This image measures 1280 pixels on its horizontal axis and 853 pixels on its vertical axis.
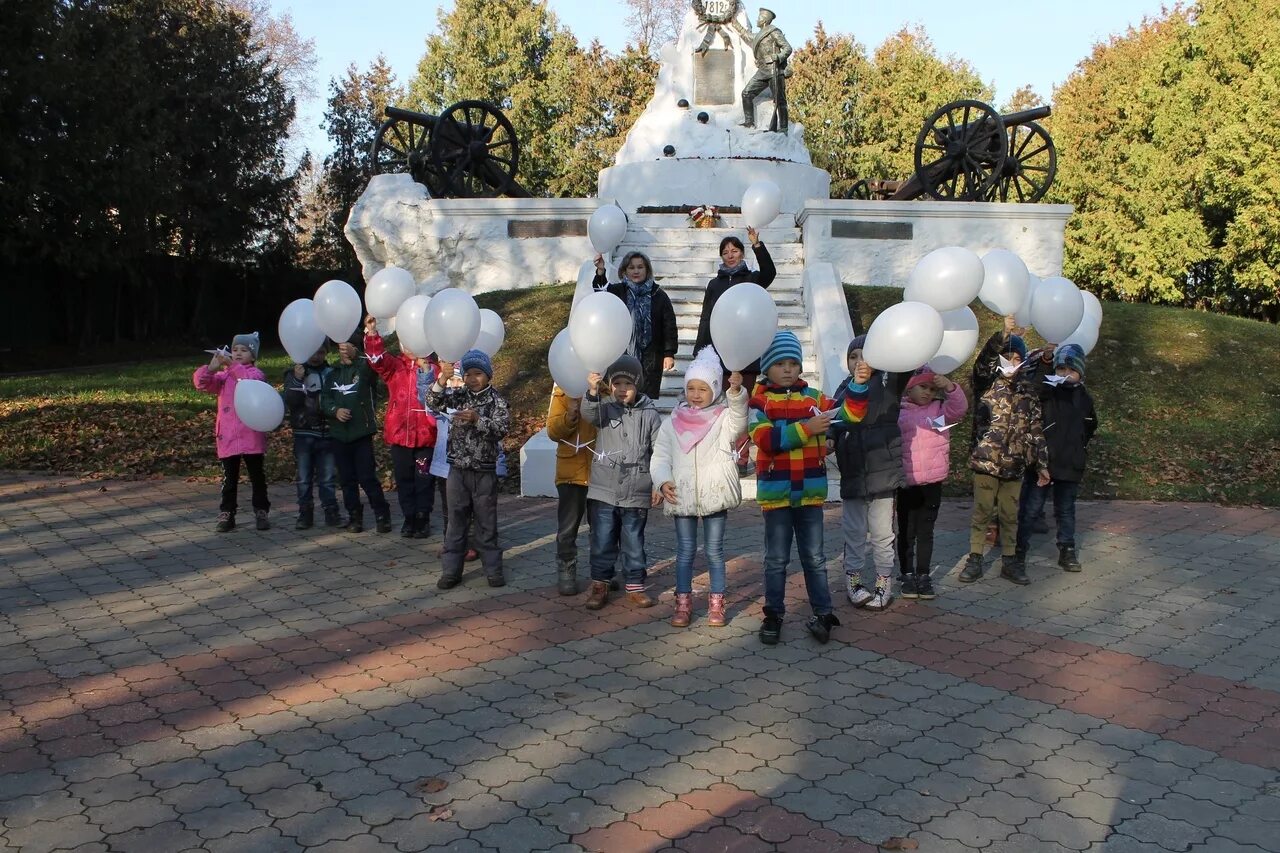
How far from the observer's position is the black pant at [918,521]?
5863mm

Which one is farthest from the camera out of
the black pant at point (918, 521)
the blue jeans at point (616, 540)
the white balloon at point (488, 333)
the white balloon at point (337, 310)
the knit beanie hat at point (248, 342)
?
the knit beanie hat at point (248, 342)

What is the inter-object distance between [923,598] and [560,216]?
9964 mm

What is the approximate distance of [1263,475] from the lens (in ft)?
30.3

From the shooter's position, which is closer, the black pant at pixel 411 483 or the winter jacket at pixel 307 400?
the black pant at pixel 411 483

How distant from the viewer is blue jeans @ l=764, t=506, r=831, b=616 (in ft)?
16.6

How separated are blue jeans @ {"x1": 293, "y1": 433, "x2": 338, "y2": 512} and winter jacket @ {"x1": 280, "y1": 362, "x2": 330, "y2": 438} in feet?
0.22

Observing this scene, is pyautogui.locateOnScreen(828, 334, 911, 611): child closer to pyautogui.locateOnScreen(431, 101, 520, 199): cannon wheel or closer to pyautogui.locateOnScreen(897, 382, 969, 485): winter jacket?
pyautogui.locateOnScreen(897, 382, 969, 485): winter jacket

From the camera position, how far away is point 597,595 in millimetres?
5691

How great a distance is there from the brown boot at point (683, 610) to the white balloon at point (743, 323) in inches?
49.0

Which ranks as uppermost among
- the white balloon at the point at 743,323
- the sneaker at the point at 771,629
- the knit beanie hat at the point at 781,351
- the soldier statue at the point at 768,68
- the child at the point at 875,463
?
the soldier statue at the point at 768,68

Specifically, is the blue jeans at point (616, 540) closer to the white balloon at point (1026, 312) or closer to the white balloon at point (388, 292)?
the white balloon at point (388, 292)

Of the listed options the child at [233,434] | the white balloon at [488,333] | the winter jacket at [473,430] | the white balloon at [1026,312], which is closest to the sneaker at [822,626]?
the winter jacket at [473,430]

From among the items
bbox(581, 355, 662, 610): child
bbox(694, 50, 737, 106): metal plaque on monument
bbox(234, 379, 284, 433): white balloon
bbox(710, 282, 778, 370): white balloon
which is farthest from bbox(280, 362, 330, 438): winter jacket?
bbox(694, 50, 737, 106): metal plaque on monument

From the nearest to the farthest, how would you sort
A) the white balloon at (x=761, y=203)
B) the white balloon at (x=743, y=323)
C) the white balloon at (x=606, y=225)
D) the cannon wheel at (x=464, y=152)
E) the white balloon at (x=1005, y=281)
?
the white balloon at (x=743, y=323) → the white balloon at (x=1005, y=281) → the white balloon at (x=761, y=203) → the white balloon at (x=606, y=225) → the cannon wheel at (x=464, y=152)
